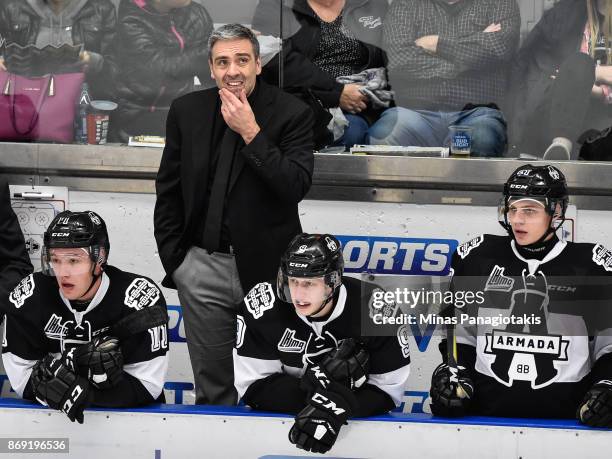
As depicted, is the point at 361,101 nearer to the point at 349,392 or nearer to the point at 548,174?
the point at 548,174

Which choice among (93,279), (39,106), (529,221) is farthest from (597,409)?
(39,106)

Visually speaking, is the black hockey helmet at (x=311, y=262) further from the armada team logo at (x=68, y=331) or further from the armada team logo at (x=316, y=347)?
the armada team logo at (x=68, y=331)

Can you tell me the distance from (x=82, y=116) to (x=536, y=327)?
7.25ft

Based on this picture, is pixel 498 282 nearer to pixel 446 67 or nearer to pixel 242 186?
pixel 242 186

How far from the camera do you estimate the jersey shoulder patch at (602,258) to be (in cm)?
382

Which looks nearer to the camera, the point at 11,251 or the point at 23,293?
the point at 23,293

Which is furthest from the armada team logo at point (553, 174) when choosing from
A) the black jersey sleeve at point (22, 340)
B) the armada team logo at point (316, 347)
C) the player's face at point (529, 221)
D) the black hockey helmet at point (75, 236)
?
the black jersey sleeve at point (22, 340)

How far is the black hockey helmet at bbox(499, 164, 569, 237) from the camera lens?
12.5 feet

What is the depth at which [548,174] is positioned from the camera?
3.84 meters

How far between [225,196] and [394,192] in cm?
86

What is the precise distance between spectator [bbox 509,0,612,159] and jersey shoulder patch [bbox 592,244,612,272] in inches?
33.5

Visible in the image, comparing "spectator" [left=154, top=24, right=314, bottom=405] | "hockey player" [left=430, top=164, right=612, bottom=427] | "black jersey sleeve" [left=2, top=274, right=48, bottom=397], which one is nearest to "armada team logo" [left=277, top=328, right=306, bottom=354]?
"spectator" [left=154, top=24, right=314, bottom=405]

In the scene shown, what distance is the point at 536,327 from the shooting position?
12.4ft

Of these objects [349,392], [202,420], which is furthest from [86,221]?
[349,392]
